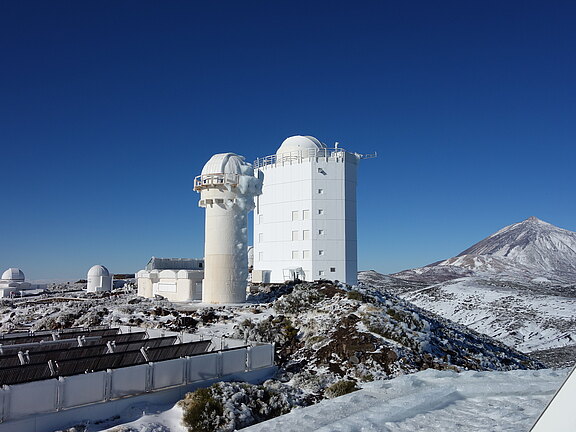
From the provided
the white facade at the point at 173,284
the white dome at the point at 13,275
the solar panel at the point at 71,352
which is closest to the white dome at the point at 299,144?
the white facade at the point at 173,284

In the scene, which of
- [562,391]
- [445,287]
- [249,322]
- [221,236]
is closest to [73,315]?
[221,236]

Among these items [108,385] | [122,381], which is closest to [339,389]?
[122,381]

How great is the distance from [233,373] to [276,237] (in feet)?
90.4

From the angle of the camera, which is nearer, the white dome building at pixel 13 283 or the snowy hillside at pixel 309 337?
the snowy hillside at pixel 309 337

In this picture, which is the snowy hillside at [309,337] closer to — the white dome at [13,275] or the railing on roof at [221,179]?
the railing on roof at [221,179]

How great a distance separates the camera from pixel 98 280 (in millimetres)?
47781

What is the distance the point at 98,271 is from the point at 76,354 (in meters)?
35.0

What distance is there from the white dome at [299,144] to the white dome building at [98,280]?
22.3m

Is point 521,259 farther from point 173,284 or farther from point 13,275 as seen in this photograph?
point 173,284

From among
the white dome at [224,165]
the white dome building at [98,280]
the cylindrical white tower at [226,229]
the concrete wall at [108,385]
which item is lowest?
the concrete wall at [108,385]

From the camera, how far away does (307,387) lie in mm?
15539

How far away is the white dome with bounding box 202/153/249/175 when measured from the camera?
90.9 feet

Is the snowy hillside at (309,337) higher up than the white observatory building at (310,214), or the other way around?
the white observatory building at (310,214)

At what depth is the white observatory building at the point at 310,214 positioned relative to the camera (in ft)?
129
